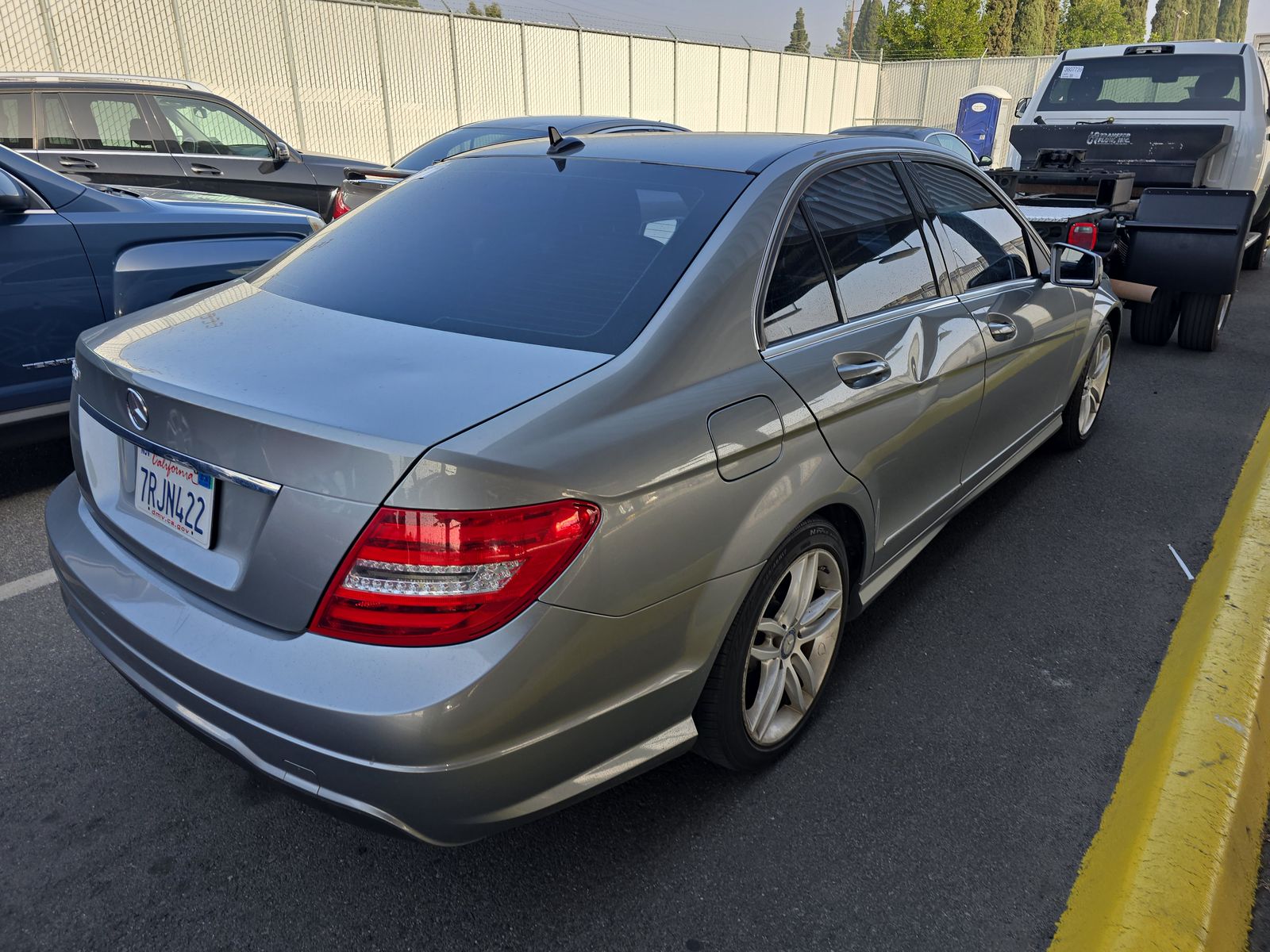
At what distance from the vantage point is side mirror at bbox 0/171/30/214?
3.84 metres

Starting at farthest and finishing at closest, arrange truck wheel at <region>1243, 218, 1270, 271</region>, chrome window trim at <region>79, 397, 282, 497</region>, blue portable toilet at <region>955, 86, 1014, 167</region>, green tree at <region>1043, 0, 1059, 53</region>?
green tree at <region>1043, 0, 1059, 53</region> → blue portable toilet at <region>955, 86, 1014, 167</region> → truck wheel at <region>1243, 218, 1270, 271</region> → chrome window trim at <region>79, 397, 282, 497</region>

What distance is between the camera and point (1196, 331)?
7047 mm

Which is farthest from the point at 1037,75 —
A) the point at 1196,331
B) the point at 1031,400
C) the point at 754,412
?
the point at 754,412

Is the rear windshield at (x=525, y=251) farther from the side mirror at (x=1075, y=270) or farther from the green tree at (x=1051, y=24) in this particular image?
the green tree at (x=1051, y=24)

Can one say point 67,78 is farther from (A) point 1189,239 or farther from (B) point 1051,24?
(B) point 1051,24

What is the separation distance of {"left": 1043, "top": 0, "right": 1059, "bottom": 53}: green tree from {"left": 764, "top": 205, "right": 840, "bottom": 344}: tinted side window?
6072 centimetres

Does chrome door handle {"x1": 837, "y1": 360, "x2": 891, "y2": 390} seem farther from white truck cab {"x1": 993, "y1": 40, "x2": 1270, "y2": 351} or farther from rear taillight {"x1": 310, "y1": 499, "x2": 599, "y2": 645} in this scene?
white truck cab {"x1": 993, "y1": 40, "x2": 1270, "y2": 351}

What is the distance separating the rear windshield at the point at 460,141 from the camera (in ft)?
25.5

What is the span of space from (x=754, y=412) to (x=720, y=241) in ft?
1.50

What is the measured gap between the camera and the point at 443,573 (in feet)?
5.42

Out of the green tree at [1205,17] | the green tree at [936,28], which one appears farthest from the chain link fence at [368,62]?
the green tree at [1205,17]

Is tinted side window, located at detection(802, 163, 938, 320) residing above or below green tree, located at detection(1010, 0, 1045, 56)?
below

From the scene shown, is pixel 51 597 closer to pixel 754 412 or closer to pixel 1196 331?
pixel 754 412

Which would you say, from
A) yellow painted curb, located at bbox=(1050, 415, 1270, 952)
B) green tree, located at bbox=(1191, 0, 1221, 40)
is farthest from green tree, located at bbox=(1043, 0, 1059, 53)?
yellow painted curb, located at bbox=(1050, 415, 1270, 952)
